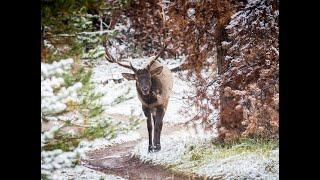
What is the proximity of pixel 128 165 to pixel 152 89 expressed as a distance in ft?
2.02

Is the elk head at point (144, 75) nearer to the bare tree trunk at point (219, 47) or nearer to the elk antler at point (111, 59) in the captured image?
the elk antler at point (111, 59)

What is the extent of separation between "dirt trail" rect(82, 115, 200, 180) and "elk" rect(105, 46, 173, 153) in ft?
0.21

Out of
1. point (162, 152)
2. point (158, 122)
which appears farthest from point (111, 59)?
point (162, 152)

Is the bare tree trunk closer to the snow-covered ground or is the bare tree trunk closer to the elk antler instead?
the snow-covered ground

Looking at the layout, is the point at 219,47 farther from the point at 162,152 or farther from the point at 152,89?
the point at 162,152

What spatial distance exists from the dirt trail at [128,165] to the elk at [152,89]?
0.06 metres

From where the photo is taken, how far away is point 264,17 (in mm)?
3984

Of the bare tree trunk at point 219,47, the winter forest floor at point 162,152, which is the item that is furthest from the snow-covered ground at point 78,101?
the bare tree trunk at point 219,47

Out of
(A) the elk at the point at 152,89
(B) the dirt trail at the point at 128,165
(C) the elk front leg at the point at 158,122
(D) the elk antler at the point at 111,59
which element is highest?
(D) the elk antler at the point at 111,59

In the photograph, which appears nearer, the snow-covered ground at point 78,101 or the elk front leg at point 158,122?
the snow-covered ground at point 78,101

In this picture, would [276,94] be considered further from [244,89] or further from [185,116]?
[185,116]

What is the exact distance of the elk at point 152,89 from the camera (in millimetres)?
3957
